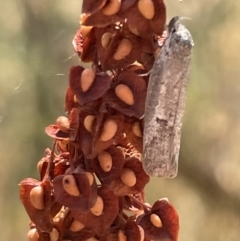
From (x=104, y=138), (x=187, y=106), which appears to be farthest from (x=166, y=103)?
(x=187, y=106)

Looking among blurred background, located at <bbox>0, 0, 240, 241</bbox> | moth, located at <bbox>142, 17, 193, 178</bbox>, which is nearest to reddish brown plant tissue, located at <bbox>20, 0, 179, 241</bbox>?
moth, located at <bbox>142, 17, 193, 178</bbox>

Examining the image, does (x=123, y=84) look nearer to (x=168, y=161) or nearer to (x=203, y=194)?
(x=168, y=161)

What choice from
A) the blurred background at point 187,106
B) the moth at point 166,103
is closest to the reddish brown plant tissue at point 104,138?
the moth at point 166,103

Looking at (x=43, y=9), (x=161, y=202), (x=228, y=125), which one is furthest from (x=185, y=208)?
(x=161, y=202)

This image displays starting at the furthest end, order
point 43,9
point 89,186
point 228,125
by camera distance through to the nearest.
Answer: point 228,125 < point 43,9 < point 89,186

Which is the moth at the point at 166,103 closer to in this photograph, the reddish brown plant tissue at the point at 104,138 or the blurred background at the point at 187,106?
the reddish brown plant tissue at the point at 104,138

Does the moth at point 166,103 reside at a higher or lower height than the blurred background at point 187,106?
higher

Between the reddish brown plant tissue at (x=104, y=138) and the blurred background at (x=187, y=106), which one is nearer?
the reddish brown plant tissue at (x=104, y=138)
